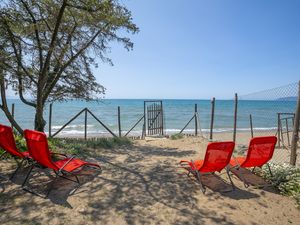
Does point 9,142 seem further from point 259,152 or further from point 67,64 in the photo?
point 259,152

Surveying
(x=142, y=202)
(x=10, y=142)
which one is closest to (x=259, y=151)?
(x=142, y=202)

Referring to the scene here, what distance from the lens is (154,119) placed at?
1355 cm

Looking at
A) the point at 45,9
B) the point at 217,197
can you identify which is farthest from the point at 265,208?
the point at 45,9

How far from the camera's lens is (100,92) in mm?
9953

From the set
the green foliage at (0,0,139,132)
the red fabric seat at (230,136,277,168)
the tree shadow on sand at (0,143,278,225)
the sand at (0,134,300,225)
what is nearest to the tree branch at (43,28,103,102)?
the green foliage at (0,0,139,132)

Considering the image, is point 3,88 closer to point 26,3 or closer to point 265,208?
point 26,3

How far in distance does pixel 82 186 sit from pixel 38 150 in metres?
0.98

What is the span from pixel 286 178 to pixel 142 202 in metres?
2.89

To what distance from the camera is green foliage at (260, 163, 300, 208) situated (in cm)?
479

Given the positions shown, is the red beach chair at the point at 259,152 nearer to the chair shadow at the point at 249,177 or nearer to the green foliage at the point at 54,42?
the chair shadow at the point at 249,177

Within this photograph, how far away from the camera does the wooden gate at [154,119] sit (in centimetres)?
1344

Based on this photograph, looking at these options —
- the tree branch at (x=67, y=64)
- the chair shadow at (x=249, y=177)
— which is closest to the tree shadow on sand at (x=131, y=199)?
the chair shadow at (x=249, y=177)

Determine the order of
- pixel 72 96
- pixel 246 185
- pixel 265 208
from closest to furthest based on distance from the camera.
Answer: pixel 265 208 < pixel 246 185 < pixel 72 96

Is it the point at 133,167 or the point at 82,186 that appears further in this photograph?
the point at 133,167
